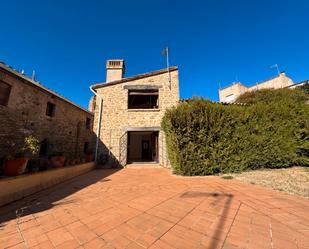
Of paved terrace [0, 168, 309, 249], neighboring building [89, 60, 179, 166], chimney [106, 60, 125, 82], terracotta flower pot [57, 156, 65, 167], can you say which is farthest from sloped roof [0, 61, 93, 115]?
paved terrace [0, 168, 309, 249]

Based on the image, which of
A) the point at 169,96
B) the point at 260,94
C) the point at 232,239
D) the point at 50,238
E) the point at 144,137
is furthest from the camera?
the point at 144,137

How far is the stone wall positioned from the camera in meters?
8.53

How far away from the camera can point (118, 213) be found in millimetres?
2627

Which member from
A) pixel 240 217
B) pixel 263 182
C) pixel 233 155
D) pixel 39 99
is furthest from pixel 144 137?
pixel 240 217

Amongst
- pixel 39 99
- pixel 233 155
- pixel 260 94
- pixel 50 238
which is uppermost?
pixel 260 94

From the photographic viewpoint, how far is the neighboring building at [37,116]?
6270 mm

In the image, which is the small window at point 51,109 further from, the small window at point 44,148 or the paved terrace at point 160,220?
the paved terrace at point 160,220

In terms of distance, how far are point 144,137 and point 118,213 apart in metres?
12.4

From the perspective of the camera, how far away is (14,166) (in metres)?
3.74

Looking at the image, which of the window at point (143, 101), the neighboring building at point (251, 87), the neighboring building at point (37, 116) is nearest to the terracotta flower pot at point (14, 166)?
the neighboring building at point (37, 116)

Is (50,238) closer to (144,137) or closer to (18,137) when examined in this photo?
(18,137)

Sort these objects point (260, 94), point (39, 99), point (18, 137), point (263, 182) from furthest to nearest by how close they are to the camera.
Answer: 1. point (260, 94)
2. point (39, 99)
3. point (18, 137)
4. point (263, 182)

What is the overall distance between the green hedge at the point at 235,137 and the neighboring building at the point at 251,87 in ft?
57.2

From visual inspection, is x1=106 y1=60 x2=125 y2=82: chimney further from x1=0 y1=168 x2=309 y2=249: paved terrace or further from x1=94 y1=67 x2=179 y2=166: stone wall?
x1=0 y1=168 x2=309 y2=249: paved terrace
